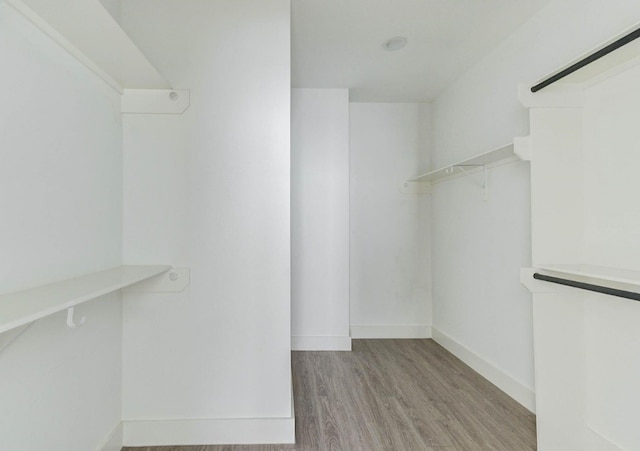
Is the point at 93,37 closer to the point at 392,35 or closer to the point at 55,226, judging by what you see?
the point at 55,226

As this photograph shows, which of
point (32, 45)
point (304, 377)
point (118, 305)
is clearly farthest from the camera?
point (304, 377)

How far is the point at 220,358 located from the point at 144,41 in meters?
1.68

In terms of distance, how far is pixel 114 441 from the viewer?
168 centimetres

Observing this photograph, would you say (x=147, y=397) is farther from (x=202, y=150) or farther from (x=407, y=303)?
(x=407, y=303)

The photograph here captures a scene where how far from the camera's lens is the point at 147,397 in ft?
5.87

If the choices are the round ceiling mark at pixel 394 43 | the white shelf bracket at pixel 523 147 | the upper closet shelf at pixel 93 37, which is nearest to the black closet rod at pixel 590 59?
the white shelf bracket at pixel 523 147

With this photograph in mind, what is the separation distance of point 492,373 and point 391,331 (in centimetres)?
117

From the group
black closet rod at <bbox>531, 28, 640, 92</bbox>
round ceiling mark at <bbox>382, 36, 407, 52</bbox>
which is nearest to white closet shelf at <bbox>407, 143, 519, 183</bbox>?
black closet rod at <bbox>531, 28, 640, 92</bbox>

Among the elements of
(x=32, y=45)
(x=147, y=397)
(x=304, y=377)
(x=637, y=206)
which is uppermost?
(x=32, y=45)

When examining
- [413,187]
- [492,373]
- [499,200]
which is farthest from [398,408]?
[413,187]

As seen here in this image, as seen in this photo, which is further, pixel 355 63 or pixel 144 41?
pixel 355 63

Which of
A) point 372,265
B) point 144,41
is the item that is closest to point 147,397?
point 144,41

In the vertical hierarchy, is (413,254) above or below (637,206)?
below

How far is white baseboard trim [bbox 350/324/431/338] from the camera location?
3.56 meters
